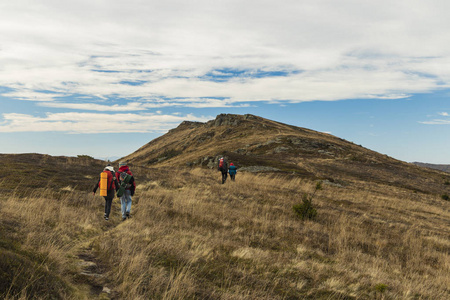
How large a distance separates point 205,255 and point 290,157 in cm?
4687

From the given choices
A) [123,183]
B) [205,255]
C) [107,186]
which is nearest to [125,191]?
[123,183]

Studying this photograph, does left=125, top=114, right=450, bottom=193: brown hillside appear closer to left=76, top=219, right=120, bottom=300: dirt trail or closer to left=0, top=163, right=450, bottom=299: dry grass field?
left=0, top=163, right=450, bottom=299: dry grass field

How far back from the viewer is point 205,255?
A: 261 inches

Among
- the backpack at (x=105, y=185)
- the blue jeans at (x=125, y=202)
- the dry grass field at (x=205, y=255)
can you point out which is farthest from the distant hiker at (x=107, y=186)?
the dry grass field at (x=205, y=255)

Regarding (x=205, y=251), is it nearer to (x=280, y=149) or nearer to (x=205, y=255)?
(x=205, y=255)

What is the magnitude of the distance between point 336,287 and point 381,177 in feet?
144

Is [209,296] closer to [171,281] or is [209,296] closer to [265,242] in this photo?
[171,281]

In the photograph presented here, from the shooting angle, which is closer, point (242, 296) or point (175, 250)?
point (242, 296)

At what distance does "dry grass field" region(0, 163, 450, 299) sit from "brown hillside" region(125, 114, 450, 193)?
68.9ft

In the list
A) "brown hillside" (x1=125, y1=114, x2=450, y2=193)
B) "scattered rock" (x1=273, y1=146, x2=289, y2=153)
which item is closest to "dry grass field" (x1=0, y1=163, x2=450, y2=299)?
"brown hillside" (x1=125, y1=114, x2=450, y2=193)

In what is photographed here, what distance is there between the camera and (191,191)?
17.3 meters

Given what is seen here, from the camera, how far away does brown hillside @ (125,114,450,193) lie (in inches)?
1563

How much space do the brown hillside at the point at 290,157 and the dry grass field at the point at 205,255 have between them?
21.0 meters

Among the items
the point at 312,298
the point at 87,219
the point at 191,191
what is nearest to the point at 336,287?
the point at 312,298
